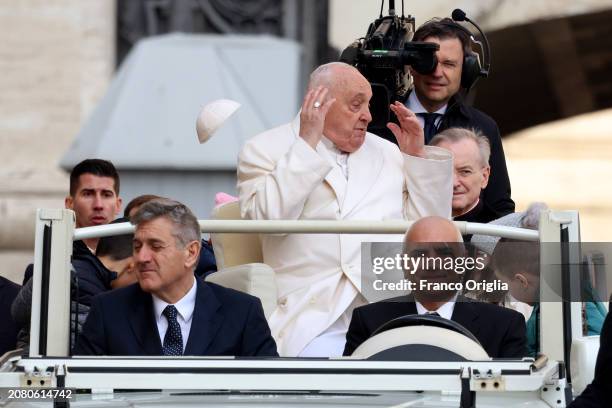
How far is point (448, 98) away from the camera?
27.8 ft

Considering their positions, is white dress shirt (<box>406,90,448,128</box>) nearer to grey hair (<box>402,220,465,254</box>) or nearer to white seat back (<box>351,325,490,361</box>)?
grey hair (<box>402,220,465,254</box>)

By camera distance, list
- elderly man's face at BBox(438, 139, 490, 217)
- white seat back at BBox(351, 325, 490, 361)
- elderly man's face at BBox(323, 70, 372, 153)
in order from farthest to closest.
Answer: elderly man's face at BBox(438, 139, 490, 217)
elderly man's face at BBox(323, 70, 372, 153)
white seat back at BBox(351, 325, 490, 361)

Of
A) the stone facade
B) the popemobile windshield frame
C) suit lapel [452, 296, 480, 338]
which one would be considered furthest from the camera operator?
the stone facade

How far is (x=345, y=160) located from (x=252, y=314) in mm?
1002

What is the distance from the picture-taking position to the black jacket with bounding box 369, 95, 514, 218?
838cm

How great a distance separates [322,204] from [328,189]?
6 cm

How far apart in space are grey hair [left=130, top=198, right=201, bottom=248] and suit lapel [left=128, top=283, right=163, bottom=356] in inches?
8.2

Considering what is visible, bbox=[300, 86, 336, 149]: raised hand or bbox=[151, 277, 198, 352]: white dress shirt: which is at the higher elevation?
bbox=[300, 86, 336, 149]: raised hand

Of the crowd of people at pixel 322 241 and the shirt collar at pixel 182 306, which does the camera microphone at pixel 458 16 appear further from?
the shirt collar at pixel 182 306

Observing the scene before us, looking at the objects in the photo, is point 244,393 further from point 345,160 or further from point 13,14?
point 13,14

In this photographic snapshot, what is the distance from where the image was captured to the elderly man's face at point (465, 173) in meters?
7.97

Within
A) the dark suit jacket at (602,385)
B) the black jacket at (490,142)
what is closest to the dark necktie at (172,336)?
the dark suit jacket at (602,385)

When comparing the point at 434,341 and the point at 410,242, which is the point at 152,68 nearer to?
the point at 410,242

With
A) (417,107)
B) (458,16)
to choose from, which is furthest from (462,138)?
(458,16)
